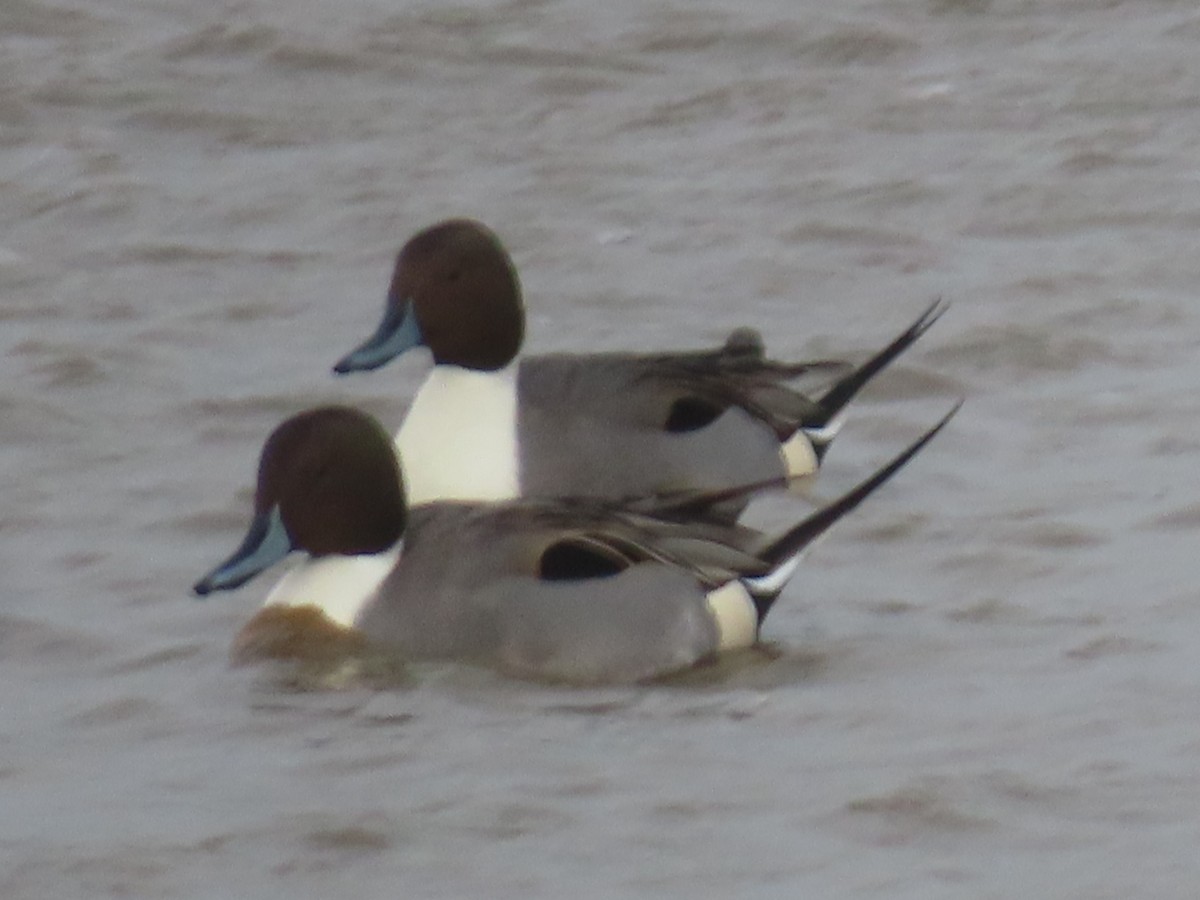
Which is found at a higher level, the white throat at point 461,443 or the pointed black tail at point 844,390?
the white throat at point 461,443

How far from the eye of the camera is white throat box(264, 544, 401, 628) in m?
7.55

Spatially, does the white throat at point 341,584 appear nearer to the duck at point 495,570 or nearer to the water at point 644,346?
the duck at point 495,570

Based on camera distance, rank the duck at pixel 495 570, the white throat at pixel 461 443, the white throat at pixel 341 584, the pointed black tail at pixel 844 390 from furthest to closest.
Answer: the pointed black tail at pixel 844 390
the white throat at pixel 461 443
the white throat at pixel 341 584
the duck at pixel 495 570

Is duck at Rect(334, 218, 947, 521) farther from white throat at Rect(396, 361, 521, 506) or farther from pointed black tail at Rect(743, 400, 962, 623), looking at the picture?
pointed black tail at Rect(743, 400, 962, 623)

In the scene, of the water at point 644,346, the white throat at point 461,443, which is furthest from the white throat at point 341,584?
the white throat at point 461,443

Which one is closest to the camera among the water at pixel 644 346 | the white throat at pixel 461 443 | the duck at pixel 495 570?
the water at pixel 644 346

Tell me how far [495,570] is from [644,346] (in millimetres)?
3428

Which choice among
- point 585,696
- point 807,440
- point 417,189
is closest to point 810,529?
point 585,696

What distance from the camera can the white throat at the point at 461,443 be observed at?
28.4 ft

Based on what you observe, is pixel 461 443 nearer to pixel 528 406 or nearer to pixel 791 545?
pixel 528 406

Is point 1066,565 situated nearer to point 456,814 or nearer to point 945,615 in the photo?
point 945,615

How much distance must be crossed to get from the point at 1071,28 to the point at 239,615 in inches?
285

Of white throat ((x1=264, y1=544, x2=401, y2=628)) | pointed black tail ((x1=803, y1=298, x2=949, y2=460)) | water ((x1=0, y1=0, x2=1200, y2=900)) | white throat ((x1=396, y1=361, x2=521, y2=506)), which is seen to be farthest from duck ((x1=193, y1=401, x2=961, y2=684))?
pointed black tail ((x1=803, y1=298, x2=949, y2=460))

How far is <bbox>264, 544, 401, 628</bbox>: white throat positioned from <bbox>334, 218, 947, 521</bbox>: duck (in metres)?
1.00
